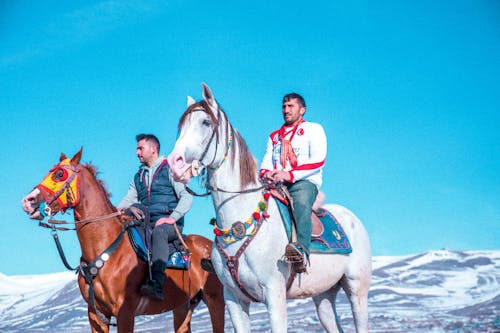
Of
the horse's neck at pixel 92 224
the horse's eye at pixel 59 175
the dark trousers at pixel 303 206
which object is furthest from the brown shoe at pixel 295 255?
the horse's eye at pixel 59 175

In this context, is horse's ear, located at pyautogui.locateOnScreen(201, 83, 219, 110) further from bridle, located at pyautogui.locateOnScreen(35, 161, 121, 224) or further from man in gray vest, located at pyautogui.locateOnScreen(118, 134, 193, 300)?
bridle, located at pyautogui.locateOnScreen(35, 161, 121, 224)

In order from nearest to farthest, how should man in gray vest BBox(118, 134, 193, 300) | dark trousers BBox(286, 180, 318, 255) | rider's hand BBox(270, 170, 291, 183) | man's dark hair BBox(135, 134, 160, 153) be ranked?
dark trousers BBox(286, 180, 318, 255) → rider's hand BBox(270, 170, 291, 183) → man in gray vest BBox(118, 134, 193, 300) → man's dark hair BBox(135, 134, 160, 153)

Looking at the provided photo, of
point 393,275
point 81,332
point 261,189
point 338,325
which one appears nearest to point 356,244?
point 338,325

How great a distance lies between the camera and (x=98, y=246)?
7.11m

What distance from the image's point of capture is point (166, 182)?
787cm

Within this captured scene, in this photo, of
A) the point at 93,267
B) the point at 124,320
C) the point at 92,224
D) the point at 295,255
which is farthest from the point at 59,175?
the point at 295,255

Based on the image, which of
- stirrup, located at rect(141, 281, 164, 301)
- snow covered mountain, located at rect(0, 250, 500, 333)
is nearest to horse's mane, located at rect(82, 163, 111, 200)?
stirrup, located at rect(141, 281, 164, 301)

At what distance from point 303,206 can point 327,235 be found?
0.76m

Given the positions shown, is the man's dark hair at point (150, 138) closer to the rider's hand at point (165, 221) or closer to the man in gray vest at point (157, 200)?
the man in gray vest at point (157, 200)

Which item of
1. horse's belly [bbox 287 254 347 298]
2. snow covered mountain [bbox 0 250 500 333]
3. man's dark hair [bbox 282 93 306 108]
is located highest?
man's dark hair [bbox 282 93 306 108]

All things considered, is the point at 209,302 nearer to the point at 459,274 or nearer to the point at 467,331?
the point at 467,331

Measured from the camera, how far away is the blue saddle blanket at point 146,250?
7.35m

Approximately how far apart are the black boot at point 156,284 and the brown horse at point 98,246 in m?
0.13

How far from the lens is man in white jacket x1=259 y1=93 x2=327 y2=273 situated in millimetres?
5570
